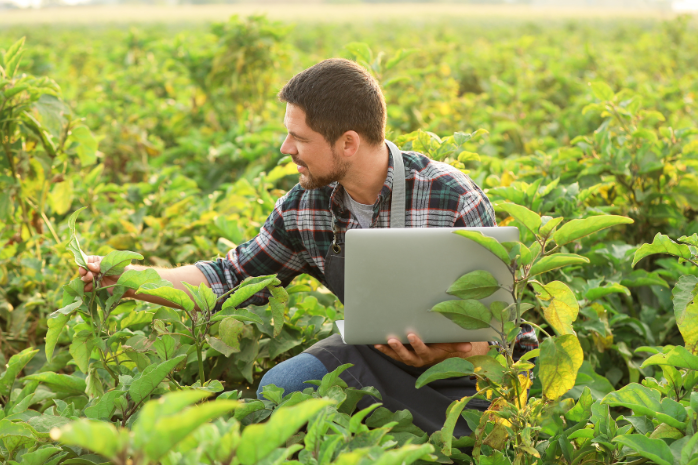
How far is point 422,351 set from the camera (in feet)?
5.61

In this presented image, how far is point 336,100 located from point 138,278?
0.80 metres

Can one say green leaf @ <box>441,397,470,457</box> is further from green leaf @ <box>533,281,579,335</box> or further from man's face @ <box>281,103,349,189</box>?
man's face @ <box>281,103,349,189</box>

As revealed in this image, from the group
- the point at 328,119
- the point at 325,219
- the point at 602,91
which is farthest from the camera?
the point at 602,91

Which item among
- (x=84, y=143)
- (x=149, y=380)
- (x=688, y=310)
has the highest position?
(x=84, y=143)

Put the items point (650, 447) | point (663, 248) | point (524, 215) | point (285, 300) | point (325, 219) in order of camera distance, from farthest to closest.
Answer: point (325, 219), point (285, 300), point (663, 248), point (524, 215), point (650, 447)

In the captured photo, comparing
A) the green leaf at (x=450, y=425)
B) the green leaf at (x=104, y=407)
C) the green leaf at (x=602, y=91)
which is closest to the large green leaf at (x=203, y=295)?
the green leaf at (x=104, y=407)

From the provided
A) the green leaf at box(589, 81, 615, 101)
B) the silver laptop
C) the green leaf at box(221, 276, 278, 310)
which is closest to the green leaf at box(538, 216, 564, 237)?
A: the silver laptop

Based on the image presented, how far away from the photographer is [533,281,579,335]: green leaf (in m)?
1.41

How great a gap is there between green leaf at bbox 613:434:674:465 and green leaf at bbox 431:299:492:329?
0.35 meters

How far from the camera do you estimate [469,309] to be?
1.42 m

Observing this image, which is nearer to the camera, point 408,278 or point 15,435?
point 15,435

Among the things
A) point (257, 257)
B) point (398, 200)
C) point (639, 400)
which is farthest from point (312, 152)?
point (639, 400)

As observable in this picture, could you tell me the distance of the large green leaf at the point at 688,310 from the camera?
1.52 meters

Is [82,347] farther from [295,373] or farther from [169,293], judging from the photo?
[295,373]
